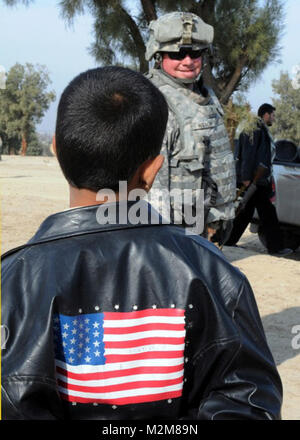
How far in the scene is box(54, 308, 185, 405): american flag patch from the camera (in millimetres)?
1258

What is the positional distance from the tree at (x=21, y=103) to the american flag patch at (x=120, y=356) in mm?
44654

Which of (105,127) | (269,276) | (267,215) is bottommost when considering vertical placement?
(269,276)

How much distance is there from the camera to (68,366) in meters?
1.26

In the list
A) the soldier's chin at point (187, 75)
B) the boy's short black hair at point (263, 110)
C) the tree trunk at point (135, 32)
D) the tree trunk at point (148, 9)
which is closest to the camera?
the soldier's chin at point (187, 75)

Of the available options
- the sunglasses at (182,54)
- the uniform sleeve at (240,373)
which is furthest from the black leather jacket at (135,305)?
the sunglasses at (182,54)

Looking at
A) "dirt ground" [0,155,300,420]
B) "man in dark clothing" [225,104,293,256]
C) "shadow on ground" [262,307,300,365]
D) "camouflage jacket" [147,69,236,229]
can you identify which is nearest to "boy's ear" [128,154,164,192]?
"camouflage jacket" [147,69,236,229]

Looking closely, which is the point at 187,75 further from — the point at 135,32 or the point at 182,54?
the point at 135,32

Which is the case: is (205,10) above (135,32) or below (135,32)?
above

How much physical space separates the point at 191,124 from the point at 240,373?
2.25 meters

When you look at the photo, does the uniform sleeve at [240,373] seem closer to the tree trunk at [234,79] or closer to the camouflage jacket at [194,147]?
the camouflage jacket at [194,147]

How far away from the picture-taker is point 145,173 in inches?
54.5

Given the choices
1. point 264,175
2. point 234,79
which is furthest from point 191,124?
point 234,79

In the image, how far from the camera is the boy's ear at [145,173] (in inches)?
54.1

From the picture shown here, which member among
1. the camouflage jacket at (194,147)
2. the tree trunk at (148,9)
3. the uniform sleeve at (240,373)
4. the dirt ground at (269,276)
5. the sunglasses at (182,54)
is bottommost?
the dirt ground at (269,276)
